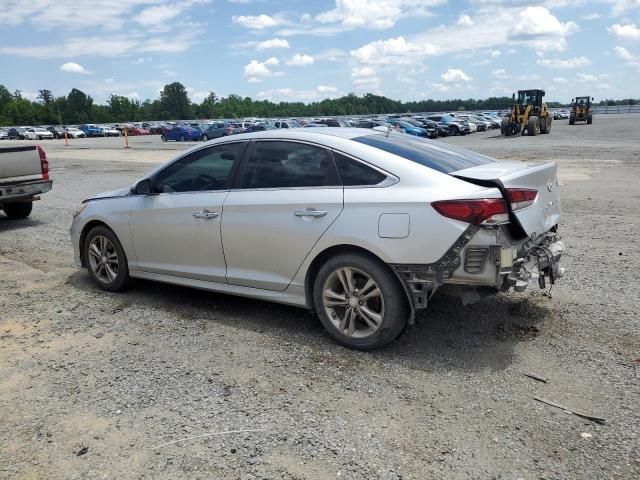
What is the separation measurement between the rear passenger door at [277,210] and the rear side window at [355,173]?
A: 0.20ft

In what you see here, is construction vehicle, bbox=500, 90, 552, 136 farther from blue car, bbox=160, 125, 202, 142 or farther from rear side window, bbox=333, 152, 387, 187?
rear side window, bbox=333, 152, 387, 187

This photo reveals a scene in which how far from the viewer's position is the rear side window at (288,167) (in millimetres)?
4348

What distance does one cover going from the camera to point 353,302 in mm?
4121

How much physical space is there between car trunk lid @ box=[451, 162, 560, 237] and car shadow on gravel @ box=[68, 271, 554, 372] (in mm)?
859

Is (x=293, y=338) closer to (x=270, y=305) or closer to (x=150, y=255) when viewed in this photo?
(x=270, y=305)

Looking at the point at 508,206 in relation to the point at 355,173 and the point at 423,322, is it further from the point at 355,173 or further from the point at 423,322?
the point at 423,322

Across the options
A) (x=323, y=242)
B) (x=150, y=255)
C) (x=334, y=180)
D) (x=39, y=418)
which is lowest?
(x=39, y=418)

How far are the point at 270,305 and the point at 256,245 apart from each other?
96 centimetres

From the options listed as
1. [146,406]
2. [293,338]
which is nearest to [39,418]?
[146,406]

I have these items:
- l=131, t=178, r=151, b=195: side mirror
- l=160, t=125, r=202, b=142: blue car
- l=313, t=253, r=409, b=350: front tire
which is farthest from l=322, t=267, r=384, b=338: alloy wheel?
l=160, t=125, r=202, b=142: blue car

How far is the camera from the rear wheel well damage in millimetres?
3936

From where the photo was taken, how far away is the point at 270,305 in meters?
5.31

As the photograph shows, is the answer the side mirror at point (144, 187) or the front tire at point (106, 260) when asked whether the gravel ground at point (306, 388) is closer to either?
the front tire at point (106, 260)

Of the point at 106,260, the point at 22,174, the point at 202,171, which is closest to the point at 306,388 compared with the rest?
the point at 202,171
